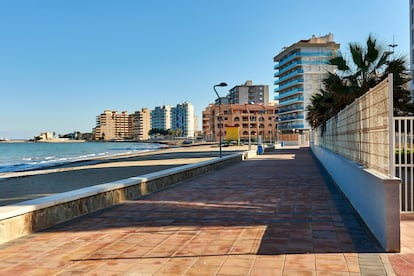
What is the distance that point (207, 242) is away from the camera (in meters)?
5.33

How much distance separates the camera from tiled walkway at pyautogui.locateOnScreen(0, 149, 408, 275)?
14.2 feet

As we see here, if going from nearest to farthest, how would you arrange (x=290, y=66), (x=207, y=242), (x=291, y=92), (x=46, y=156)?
(x=207, y=242) → (x=46, y=156) → (x=291, y=92) → (x=290, y=66)

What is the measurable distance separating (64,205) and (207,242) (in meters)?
2.86

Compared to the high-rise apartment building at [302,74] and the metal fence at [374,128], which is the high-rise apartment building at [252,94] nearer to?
the high-rise apartment building at [302,74]

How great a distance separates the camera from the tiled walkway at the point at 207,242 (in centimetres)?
433

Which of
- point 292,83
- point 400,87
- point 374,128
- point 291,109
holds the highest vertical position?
point 292,83

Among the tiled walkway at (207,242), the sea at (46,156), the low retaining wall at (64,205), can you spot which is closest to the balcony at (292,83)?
the sea at (46,156)

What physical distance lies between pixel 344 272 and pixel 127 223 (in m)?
3.74

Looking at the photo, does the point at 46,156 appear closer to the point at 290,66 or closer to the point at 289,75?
the point at 289,75

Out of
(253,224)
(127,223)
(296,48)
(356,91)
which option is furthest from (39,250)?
(296,48)

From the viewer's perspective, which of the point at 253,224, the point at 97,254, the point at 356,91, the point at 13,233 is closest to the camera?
the point at 97,254

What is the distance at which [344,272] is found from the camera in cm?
407

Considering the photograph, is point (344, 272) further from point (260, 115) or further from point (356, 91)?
point (260, 115)

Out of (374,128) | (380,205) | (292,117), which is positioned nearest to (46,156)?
(292,117)
